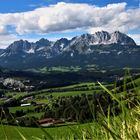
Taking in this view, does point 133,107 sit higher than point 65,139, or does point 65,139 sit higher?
point 133,107

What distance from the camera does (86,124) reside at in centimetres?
364

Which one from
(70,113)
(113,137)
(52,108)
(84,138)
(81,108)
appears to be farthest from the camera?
(81,108)

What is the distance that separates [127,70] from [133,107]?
0.72 meters

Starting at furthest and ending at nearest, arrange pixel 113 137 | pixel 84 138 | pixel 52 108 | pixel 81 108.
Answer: pixel 81 108, pixel 52 108, pixel 84 138, pixel 113 137

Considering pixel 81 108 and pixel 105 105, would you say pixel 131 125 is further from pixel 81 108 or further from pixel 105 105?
pixel 81 108

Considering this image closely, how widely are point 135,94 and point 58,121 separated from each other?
0.85 m

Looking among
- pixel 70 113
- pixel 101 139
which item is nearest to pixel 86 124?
pixel 70 113

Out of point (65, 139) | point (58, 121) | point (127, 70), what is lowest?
point (65, 139)

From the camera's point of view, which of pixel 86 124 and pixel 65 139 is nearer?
pixel 65 139

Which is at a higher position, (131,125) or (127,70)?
(127,70)

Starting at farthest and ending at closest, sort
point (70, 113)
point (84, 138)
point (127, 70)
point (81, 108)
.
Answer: point (81, 108), point (70, 113), point (84, 138), point (127, 70)

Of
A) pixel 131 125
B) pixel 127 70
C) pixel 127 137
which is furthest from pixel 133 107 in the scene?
pixel 127 137

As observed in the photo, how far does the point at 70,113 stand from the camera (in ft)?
11.6

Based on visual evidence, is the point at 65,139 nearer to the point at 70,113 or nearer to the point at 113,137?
the point at 70,113
